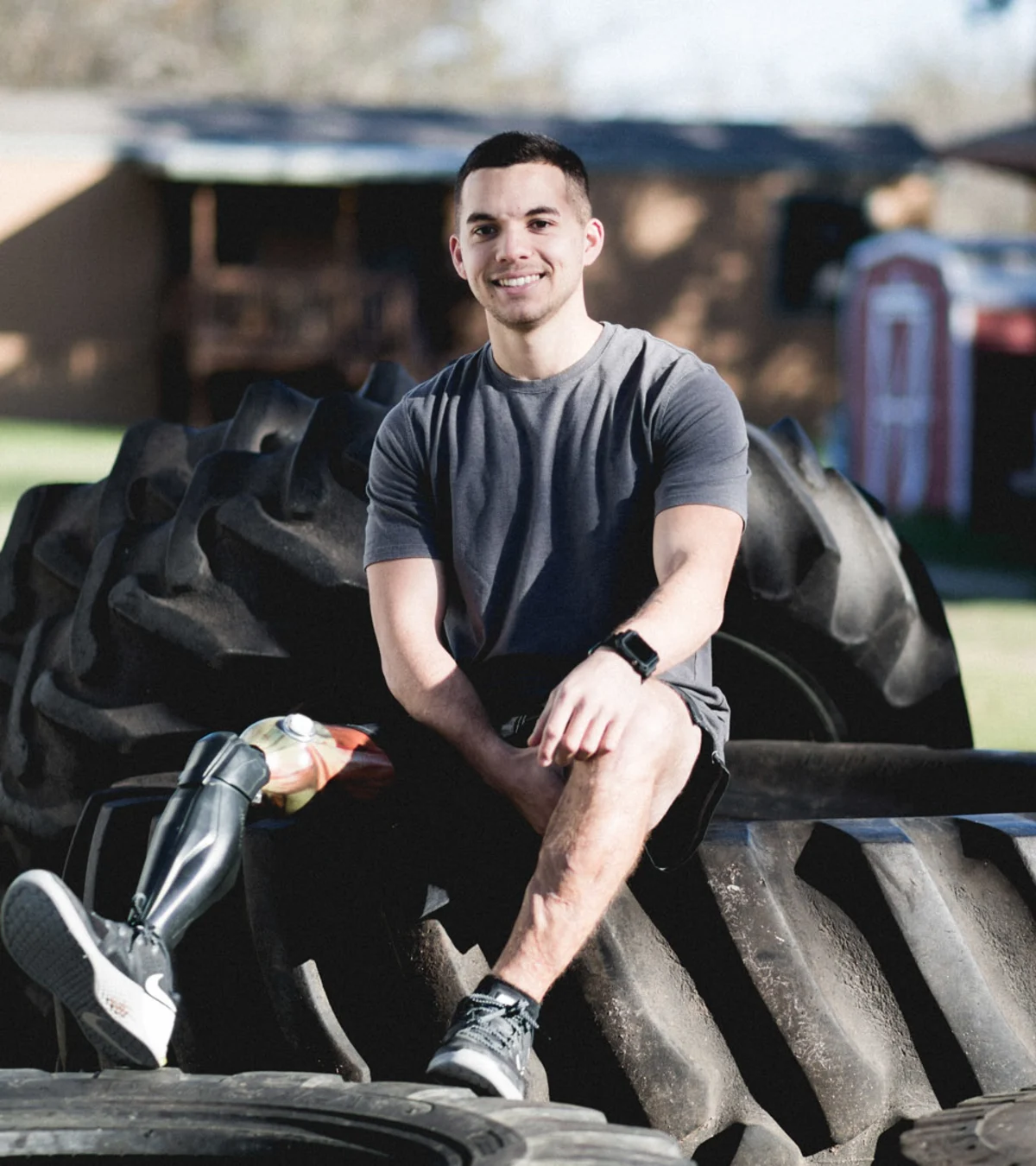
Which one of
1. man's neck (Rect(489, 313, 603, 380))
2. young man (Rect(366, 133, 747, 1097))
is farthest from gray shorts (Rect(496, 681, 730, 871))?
man's neck (Rect(489, 313, 603, 380))

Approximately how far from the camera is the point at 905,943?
2543 mm

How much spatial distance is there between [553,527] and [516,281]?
371 mm

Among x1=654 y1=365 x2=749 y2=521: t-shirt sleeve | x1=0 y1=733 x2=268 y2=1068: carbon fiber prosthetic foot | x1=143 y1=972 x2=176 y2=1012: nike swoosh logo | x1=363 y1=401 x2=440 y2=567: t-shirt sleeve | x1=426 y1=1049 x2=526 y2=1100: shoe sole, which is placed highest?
x1=654 y1=365 x2=749 y2=521: t-shirt sleeve

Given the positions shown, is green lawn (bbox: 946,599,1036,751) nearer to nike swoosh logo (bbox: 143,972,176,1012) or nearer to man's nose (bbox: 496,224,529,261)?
man's nose (bbox: 496,224,529,261)

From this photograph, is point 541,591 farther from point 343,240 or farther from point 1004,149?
point 343,240

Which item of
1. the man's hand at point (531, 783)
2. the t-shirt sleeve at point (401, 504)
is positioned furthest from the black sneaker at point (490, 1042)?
the t-shirt sleeve at point (401, 504)

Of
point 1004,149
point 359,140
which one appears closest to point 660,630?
point 1004,149

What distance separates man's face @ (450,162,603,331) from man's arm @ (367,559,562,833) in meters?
0.41

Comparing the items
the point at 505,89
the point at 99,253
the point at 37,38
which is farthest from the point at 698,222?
the point at 505,89

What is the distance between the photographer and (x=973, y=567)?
11.6 meters

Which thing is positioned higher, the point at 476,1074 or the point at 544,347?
the point at 544,347

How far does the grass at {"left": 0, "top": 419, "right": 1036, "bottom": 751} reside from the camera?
6598mm

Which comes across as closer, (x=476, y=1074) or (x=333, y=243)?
(x=476, y=1074)

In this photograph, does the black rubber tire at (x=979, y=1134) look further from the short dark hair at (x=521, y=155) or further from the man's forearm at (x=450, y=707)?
the short dark hair at (x=521, y=155)
